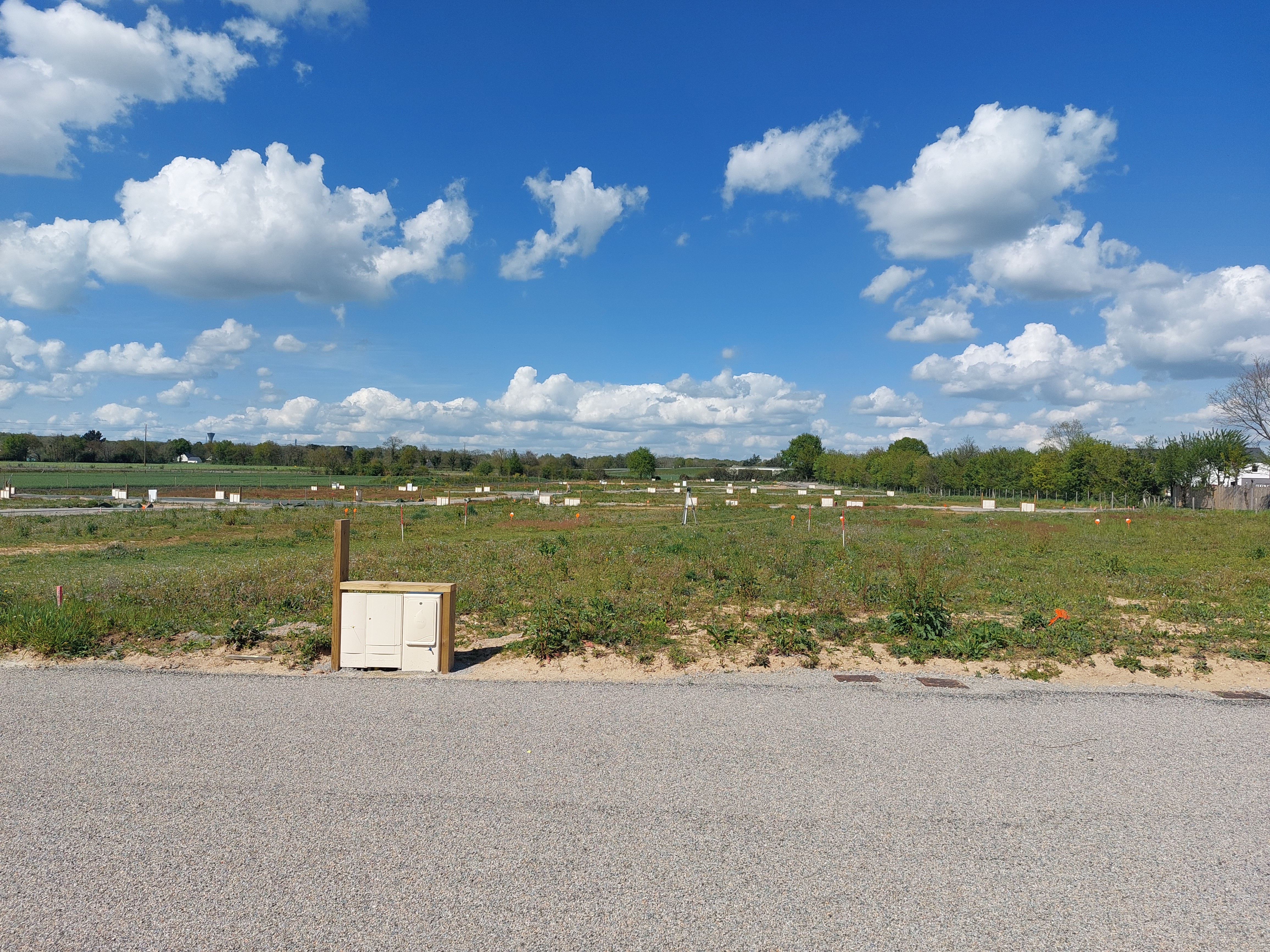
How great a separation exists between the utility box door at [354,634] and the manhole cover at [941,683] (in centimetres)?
605

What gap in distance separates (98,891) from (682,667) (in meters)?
5.91

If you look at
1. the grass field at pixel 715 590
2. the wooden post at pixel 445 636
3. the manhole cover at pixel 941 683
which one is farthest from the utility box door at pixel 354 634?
the manhole cover at pixel 941 683

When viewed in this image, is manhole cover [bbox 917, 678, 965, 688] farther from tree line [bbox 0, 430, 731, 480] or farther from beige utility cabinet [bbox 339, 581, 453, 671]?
tree line [bbox 0, 430, 731, 480]

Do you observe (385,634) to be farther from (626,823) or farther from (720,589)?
(720,589)

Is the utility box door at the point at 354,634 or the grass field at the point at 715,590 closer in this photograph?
the utility box door at the point at 354,634

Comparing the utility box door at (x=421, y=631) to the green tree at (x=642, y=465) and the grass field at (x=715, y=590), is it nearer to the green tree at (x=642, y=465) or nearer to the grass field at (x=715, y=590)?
the grass field at (x=715, y=590)

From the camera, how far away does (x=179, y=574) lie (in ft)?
51.0

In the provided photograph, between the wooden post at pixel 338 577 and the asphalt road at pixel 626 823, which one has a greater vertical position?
the wooden post at pixel 338 577

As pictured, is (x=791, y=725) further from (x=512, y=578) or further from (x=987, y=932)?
(x=512, y=578)

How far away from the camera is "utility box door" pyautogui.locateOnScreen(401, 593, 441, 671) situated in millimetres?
8484

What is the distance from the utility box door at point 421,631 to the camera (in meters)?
8.48

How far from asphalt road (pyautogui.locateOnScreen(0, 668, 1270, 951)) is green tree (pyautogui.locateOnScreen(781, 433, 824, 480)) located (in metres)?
153

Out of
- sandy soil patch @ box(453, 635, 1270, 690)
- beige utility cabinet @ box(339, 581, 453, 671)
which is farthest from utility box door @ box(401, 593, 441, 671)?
sandy soil patch @ box(453, 635, 1270, 690)

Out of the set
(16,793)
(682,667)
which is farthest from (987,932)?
(16,793)
